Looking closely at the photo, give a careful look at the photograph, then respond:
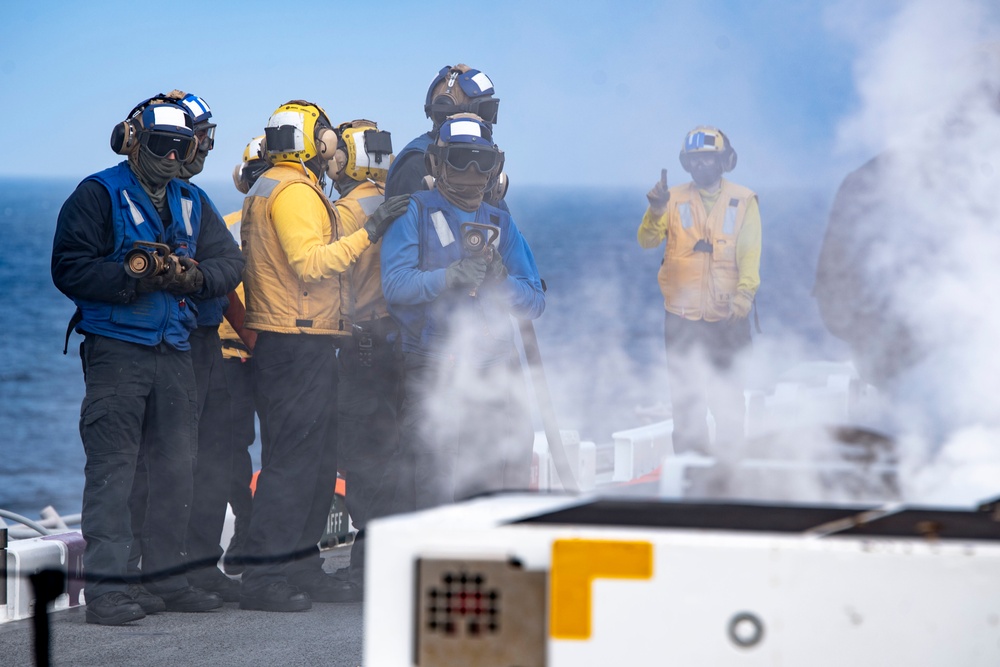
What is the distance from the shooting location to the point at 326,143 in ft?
16.8

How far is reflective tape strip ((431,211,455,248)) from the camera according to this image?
190 inches

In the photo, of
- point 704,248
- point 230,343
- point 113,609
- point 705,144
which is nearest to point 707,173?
point 705,144

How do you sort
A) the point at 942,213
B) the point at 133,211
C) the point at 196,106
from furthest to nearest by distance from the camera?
the point at 196,106
the point at 133,211
the point at 942,213

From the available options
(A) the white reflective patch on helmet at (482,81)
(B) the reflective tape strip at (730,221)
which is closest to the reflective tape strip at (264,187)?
(A) the white reflective patch on helmet at (482,81)

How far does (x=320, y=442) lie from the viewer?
16.2 feet

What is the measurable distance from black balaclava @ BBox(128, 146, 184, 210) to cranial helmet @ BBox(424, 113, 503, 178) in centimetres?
92

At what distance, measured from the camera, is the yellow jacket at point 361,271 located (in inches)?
201

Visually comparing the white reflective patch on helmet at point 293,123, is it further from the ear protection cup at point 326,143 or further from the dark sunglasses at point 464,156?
the dark sunglasses at point 464,156

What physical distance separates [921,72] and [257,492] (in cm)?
273

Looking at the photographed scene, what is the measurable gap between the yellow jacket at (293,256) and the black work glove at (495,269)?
18.1 inches

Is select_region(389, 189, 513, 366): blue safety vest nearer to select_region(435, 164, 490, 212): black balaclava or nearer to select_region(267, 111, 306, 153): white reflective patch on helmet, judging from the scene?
select_region(435, 164, 490, 212): black balaclava

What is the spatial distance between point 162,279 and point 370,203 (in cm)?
116

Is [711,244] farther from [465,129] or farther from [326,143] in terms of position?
[326,143]

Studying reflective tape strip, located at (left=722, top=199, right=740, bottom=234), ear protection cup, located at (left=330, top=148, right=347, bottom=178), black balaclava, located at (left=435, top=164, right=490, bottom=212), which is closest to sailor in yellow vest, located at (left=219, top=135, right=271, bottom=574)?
ear protection cup, located at (left=330, top=148, right=347, bottom=178)
